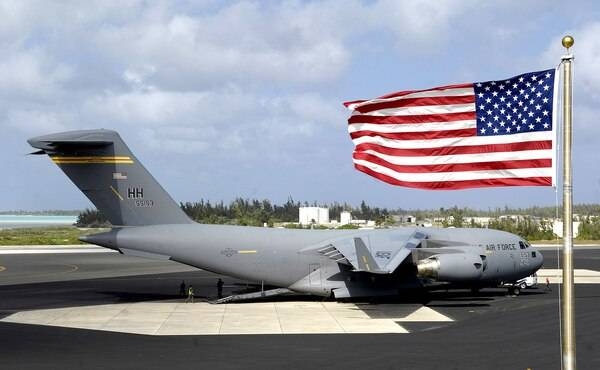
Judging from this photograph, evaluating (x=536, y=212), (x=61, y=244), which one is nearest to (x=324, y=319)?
(x=61, y=244)

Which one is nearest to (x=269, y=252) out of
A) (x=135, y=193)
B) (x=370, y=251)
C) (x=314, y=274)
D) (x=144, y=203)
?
(x=314, y=274)

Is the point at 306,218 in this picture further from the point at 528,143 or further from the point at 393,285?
the point at 528,143

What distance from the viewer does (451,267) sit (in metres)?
32.9

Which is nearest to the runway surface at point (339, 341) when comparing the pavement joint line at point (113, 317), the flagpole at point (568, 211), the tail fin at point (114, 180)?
the pavement joint line at point (113, 317)

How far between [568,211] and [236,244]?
79.2 feet

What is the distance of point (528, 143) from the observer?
13.8m

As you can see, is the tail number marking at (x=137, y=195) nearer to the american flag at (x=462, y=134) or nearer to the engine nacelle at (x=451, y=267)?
the engine nacelle at (x=451, y=267)

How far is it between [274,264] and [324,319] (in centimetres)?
584

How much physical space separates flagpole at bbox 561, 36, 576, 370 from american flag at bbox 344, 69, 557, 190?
1.42 m

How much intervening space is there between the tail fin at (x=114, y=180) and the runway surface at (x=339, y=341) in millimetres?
4058

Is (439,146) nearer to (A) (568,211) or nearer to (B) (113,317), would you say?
(A) (568,211)

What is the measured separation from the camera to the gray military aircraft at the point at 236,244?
33.8m

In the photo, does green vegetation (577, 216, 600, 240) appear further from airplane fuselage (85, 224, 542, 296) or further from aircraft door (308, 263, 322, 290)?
aircraft door (308, 263, 322, 290)

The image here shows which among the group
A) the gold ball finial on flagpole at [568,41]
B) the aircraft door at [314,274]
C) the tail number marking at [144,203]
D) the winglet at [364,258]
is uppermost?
the gold ball finial on flagpole at [568,41]
